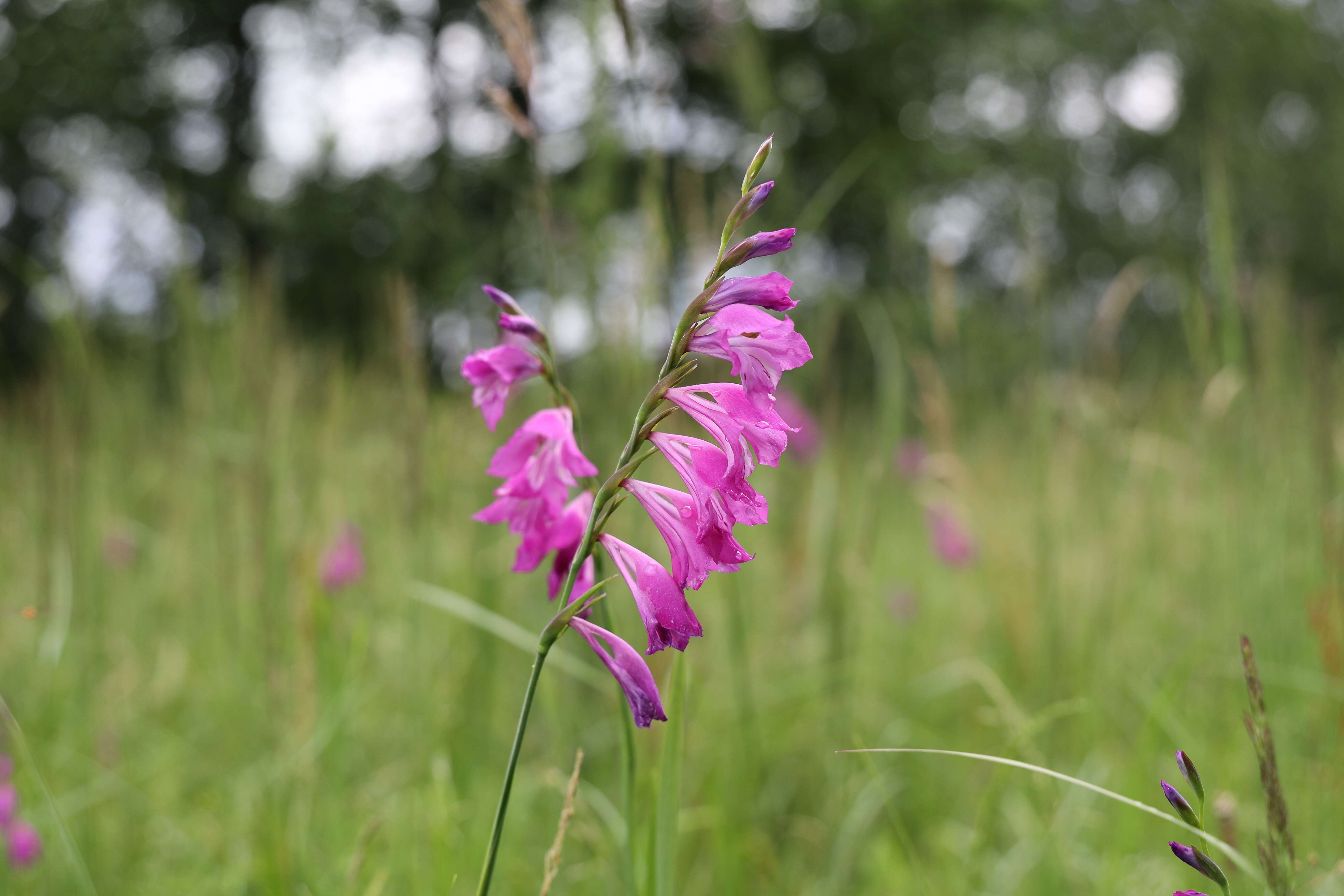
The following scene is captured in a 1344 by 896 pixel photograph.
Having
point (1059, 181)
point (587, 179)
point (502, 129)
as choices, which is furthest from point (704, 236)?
point (1059, 181)

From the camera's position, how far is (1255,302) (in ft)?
8.64

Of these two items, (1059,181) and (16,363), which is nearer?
(16,363)

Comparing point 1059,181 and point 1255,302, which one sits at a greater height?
point 1059,181

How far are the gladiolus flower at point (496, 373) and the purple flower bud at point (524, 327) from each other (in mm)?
25

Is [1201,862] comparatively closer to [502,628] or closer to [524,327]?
[524,327]

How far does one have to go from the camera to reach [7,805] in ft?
5.72

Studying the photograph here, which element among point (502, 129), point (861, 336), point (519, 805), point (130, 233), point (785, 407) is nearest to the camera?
point (519, 805)

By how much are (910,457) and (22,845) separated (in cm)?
472

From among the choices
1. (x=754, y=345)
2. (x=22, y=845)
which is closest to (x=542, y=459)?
(x=754, y=345)

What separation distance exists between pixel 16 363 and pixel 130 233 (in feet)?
21.4

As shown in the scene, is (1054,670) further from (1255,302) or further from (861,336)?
(861,336)

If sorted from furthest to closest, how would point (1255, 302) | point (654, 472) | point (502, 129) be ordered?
point (502, 129), point (654, 472), point (1255, 302)

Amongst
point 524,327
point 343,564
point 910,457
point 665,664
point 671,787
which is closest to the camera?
point 524,327

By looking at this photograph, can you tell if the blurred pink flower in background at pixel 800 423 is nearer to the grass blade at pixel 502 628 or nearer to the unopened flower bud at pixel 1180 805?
the grass blade at pixel 502 628
